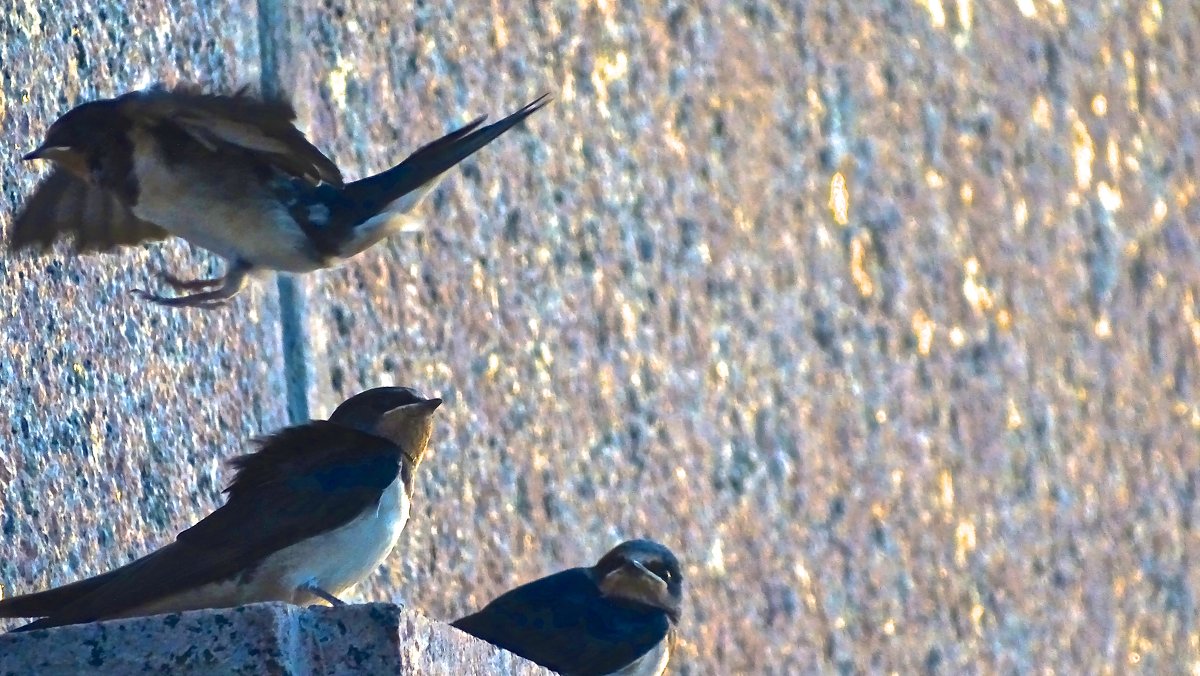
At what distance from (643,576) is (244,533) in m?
1.21

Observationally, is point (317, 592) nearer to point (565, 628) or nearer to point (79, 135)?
point (79, 135)

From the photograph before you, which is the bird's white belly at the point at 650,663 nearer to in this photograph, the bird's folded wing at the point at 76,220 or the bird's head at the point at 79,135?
the bird's folded wing at the point at 76,220

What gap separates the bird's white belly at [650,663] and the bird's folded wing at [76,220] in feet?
3.23

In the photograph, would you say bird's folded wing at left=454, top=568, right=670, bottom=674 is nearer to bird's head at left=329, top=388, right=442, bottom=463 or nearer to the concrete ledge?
bird's head at left=329, top=388, right=442, bottom=463

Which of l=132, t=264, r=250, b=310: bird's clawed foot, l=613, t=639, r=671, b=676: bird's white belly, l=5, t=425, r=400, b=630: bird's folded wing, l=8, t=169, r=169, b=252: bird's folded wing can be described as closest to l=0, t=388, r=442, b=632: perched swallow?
l=5, t=425, r=400, b=630: bird's folded wing

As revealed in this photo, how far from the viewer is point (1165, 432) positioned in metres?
5.89

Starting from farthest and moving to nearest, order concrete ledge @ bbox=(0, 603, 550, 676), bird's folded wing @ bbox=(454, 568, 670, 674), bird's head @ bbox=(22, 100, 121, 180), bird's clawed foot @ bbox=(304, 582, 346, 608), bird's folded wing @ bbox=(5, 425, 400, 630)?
1. bird's folded wing @ bbox=(454, 568, 670, 674)
2. bird's head @ bbox=(22, 100, 121, 180)
3. bird's clawed foot @ bbox=(304, 582, 346, 608)
4. bird's folded wing @ bbox=(5, 425, 400, 630)
5. concrete ledge @ bbox=(0, 603, 550, 676)

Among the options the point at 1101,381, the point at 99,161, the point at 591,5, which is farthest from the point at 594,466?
the point at 1101,381

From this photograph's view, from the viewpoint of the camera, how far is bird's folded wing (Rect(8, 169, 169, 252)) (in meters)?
2.97

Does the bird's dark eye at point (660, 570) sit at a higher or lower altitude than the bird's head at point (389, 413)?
lower

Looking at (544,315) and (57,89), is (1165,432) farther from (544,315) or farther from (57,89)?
(57,89)

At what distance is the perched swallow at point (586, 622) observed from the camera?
3.44m

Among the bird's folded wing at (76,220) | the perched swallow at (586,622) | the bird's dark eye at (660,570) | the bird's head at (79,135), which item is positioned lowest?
the bird's dark eye at (660,570)

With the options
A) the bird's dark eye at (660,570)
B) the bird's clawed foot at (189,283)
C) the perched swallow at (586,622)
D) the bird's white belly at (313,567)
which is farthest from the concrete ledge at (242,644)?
the bird's dark eye at (660,570)
